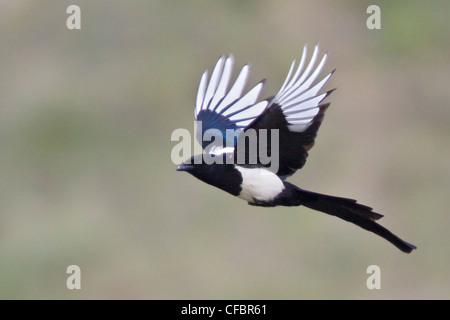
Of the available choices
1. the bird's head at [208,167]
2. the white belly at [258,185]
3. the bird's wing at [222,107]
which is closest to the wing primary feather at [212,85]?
the bird's wing at [222,107]

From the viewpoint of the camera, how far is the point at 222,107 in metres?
5.36

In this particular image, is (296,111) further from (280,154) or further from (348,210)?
(348,210)

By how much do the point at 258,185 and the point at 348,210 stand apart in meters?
0.40

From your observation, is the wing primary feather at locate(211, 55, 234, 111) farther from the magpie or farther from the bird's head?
the bird's head

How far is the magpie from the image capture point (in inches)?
179

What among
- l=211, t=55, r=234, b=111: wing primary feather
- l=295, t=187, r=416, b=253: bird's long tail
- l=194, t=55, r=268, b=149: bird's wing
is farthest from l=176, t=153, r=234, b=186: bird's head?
l=211, t=55, r=234, b=111: wing primary feather

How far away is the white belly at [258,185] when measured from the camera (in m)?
4.76

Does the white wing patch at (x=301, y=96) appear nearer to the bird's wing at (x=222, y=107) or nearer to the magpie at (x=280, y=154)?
the magpie at (x=280, y=154)

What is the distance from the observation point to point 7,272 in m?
11.0

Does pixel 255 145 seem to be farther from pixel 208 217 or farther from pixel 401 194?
pixel 401 194

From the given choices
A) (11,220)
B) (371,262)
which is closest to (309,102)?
(371,262)

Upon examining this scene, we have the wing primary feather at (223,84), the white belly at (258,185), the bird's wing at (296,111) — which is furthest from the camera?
the wing primary feather at (223,84)

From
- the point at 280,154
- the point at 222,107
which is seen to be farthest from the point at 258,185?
the point at 222,107

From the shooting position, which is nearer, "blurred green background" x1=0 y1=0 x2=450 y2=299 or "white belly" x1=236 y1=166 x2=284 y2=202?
"white belly" x1=236 y1=166 x2=284 y2=202
